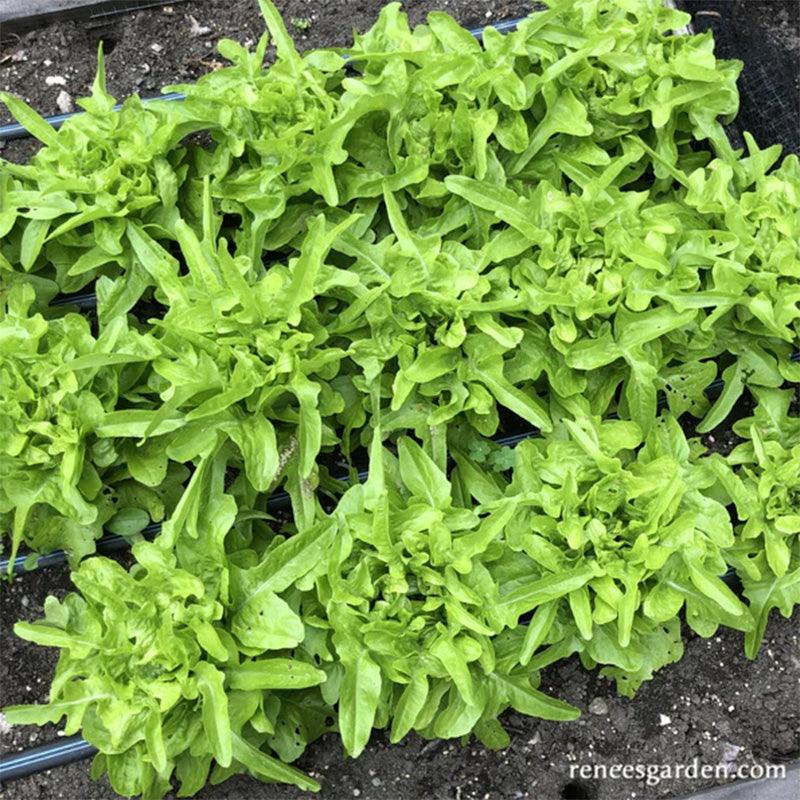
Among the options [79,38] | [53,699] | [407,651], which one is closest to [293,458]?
[407,651]

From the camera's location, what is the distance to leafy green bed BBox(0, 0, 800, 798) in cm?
224

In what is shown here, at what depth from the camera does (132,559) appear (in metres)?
2.79

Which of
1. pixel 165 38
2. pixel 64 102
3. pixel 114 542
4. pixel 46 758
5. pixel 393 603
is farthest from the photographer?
pixel 165 38

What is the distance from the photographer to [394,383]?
2.44 meters

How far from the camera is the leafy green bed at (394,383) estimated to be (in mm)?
2244

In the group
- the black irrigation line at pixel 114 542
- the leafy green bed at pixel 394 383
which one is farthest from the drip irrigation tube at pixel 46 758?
the black irrigation line at pixel 114 542

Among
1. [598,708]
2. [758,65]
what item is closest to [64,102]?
[758,65]

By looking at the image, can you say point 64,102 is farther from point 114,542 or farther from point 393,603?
point 393,603

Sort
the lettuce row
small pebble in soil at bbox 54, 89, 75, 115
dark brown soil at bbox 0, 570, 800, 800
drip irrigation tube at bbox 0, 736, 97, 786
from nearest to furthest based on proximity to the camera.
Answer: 1. the lettuce row
2. drip irrigation tube at bbox 0, 736, 97, 786
3. dark brown soil at bbox 0, 570, 800, 800
4. small pebble in soil at bbox 54, 89, 75, 115

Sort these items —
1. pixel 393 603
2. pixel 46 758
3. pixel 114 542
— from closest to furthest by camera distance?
pixel 393 603 < pixel 46 758 < pixel 114 542

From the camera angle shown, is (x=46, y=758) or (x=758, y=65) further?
(x=758, y=65)

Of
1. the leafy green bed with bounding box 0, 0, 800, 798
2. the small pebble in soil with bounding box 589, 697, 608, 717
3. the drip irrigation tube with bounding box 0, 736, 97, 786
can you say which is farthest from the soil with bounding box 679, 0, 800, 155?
the drip irrigation tube with bounding box 0, 736, 97, 786

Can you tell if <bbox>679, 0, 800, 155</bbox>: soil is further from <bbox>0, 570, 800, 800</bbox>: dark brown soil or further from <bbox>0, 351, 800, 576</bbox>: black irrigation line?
<bbox>0, 570, 800, 800</bbox>: dark brown soil

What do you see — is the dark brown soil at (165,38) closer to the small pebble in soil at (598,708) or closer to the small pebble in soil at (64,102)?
the small pebble in soil at (64,102)
